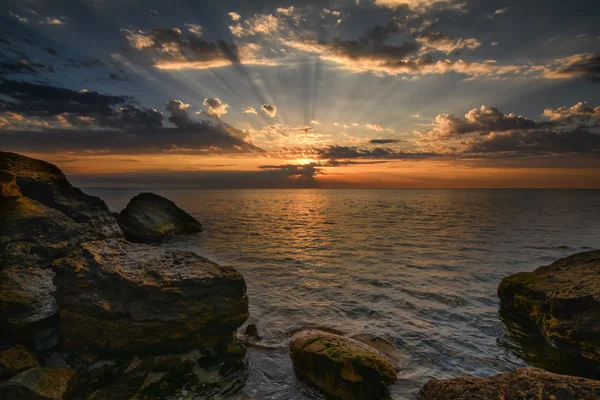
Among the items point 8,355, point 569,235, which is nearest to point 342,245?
point 8,355

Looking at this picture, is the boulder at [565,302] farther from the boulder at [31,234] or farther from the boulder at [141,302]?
the boulder at [31,234]

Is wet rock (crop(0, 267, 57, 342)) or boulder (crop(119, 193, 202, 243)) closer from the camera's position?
wet rock (crop(0, 267, 57, 342))

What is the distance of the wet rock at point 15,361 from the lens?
6848mm

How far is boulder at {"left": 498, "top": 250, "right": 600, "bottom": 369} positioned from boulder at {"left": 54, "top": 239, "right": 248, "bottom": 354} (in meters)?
9.82

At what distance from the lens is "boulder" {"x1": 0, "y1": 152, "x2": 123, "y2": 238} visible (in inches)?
590

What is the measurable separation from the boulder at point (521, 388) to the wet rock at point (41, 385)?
313 inches

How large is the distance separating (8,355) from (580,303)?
15.4 metres

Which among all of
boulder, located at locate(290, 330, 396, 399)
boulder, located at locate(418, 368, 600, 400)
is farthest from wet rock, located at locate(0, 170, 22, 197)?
boulder, located at locate(418, 368, 600, 400)

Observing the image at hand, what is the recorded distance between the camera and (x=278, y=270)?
66.1ft

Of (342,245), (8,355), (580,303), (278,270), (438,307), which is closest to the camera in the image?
(8,355)

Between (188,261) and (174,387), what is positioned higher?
(188,261)

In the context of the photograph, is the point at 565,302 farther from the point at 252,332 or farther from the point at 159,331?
the point at 159,331

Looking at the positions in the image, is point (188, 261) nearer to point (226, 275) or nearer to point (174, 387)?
point (226, 275)

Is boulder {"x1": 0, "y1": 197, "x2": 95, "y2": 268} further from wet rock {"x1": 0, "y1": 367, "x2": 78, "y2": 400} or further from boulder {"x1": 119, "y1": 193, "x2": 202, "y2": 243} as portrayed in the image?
boulder {"x1": 119, "y1": 193, "x2": 202, "y2": 243}
